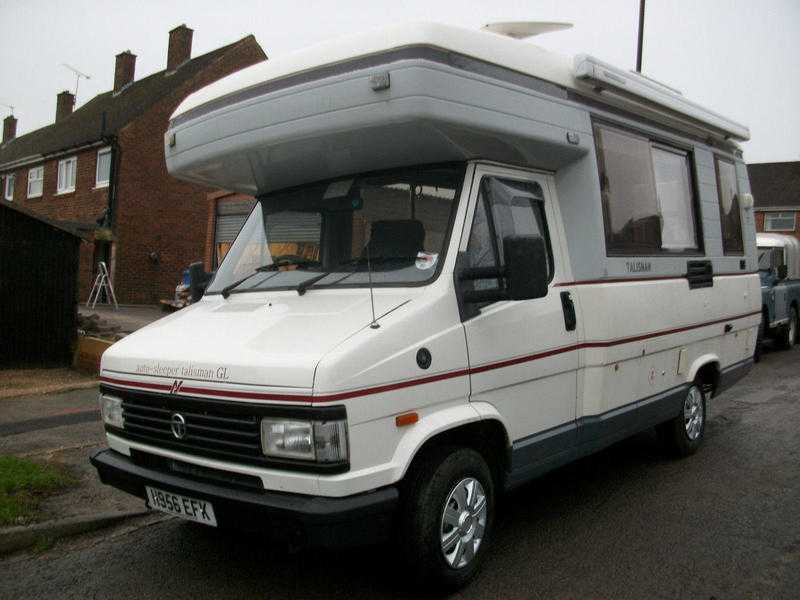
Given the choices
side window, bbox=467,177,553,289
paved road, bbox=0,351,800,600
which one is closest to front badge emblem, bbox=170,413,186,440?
Answer: paved road, bbox=0,351,800,600

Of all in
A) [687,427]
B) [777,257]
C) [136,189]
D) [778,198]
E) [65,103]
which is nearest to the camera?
[687,427]

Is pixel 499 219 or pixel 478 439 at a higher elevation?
pixel 499 219

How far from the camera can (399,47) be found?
346 centimetres

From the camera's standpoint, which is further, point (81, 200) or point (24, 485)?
point (81, 200)

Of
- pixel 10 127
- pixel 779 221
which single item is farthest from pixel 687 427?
pixel 10 127

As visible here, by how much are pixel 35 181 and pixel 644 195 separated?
2852 centimetres

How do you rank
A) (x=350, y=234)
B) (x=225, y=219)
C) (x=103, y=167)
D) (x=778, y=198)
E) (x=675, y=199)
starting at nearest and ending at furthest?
(x=350, y=234), (x=675, y=199), (x=225, y=219), (x=103, y=167), (x=778, y=198)

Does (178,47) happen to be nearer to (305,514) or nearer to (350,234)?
(350,234)

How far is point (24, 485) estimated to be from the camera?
491 centimetres

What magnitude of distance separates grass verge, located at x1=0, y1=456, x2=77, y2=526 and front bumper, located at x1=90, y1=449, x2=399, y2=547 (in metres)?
1.86

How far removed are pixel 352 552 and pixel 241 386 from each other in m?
1.51

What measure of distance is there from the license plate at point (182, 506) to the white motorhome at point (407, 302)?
0.01 m

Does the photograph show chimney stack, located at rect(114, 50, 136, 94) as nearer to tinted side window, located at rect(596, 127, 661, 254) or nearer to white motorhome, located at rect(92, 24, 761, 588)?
white motorhome, located at rect(92, 24, 761, 588)

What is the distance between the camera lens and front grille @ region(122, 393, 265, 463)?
10.3 ft
